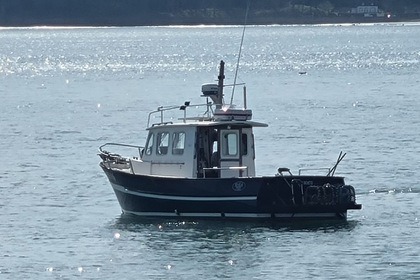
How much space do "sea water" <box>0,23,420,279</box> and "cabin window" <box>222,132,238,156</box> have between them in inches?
72.2

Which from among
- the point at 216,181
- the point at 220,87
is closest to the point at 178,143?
the point at 220,87

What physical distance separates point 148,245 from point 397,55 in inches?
4974

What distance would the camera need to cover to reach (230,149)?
121 feet

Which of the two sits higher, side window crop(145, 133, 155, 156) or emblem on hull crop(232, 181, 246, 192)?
side window crop(145, 133, 155, 156)

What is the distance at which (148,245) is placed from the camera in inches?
1355

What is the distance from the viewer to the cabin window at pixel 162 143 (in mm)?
37688

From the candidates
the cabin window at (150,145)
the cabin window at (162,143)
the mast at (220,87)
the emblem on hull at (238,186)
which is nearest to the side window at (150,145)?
the cabin window at (150,145)

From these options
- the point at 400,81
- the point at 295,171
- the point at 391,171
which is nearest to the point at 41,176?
the point at 295,171

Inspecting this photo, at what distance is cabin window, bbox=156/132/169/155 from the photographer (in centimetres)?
3769

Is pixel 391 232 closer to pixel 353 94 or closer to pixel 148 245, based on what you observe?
pixel 148 245

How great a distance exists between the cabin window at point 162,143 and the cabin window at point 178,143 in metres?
0.28

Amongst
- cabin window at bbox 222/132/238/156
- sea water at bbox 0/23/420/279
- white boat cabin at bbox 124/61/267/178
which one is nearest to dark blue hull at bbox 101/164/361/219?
sea water at bbox 0/23/420/279

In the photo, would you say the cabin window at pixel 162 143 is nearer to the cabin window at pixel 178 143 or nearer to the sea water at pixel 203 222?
the cabin window at pixel 178 143

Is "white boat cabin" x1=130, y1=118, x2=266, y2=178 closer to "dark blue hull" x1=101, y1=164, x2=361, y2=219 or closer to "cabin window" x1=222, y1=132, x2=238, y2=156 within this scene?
"cabin window" x1=222, y1=132, x2=238, y2=156
